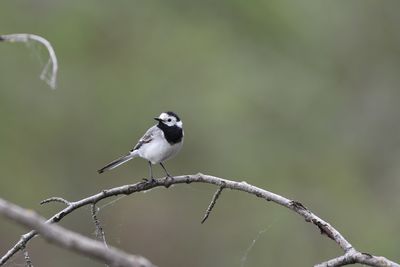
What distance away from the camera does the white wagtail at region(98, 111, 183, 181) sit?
5098 mm

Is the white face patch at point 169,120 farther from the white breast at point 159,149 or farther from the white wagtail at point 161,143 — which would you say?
the white breast at point 159,149

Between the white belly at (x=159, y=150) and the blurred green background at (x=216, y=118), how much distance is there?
5.54 m

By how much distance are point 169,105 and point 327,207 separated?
3065 millimetres

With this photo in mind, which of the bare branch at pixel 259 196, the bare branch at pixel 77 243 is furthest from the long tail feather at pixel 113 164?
the bare branch at pixel 77 243

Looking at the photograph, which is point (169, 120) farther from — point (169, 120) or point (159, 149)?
point (159, 149)

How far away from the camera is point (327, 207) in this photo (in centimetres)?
1300

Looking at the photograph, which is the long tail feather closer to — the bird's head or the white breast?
the white breast

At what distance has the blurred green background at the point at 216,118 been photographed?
12148 millimetres

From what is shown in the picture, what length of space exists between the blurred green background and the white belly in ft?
18.2

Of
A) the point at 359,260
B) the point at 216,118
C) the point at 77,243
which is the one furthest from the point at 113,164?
the point at 216,118

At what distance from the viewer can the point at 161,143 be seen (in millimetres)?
5129

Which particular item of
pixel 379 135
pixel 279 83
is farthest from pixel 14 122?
pixel 379 135

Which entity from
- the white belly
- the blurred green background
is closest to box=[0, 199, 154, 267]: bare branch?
the white belly

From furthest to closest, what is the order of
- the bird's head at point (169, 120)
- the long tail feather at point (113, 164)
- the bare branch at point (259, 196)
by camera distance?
the bird's head at point (169, 120), the long tail feather at point (113, 164), the bare branch at point (259, 196)
